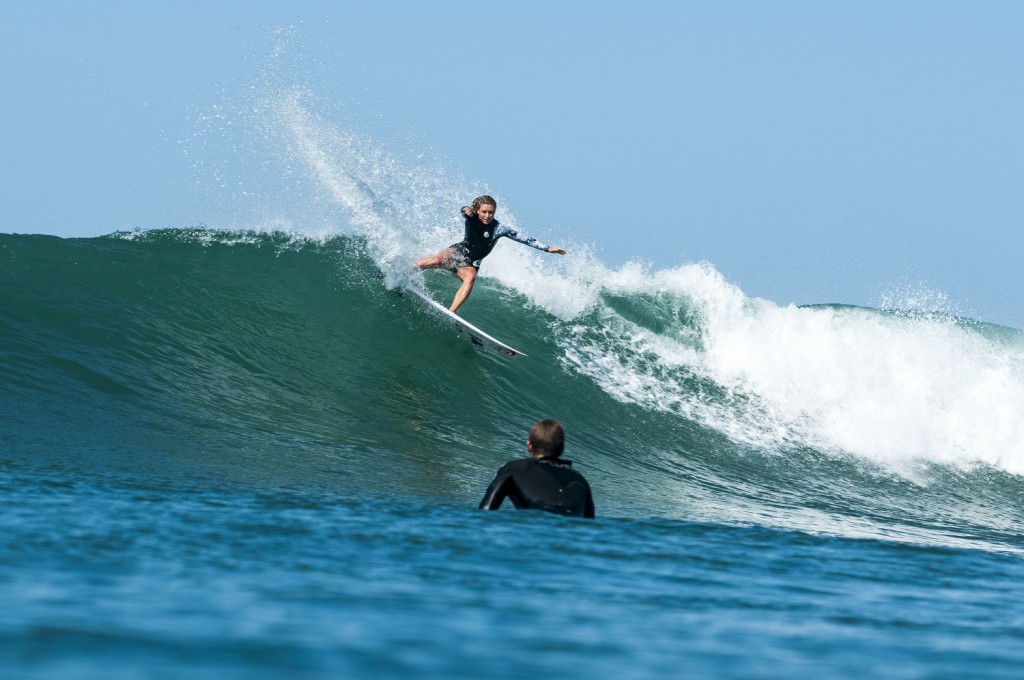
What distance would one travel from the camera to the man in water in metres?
5.86

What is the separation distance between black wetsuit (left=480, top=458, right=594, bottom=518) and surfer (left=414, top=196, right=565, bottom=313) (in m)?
5.89

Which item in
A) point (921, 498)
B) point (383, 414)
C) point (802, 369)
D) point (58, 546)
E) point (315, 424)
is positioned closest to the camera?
point (58, 546)

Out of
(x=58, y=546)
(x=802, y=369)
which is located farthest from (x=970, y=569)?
(x=802, y=369)

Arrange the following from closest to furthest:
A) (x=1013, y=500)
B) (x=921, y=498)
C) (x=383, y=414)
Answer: (x=383, y=414) → (x=921, y=498) → (x=1013, y=500)

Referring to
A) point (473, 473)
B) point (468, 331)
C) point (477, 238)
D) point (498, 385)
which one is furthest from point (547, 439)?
point (468, 331)

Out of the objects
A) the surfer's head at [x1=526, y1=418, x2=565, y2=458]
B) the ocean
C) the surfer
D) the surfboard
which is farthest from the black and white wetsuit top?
the surfer's head at [x1=526, y1=418, x2=565, y2=458]

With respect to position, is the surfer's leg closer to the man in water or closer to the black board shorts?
the black board shorts

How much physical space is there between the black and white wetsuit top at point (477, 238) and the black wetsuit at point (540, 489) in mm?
6049

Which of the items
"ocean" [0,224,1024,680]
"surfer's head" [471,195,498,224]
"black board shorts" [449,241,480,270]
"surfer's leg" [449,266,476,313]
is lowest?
"ocean" [0,224,1024,680]

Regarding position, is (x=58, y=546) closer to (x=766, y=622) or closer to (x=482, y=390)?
(x=766, y=622)

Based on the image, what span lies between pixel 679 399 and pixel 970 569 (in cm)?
733

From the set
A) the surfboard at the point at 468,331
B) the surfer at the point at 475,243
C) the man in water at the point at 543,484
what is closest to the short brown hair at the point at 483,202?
the surfer at the point at 475,243

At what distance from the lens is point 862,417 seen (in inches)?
560

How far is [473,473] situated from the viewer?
27.7 feet
